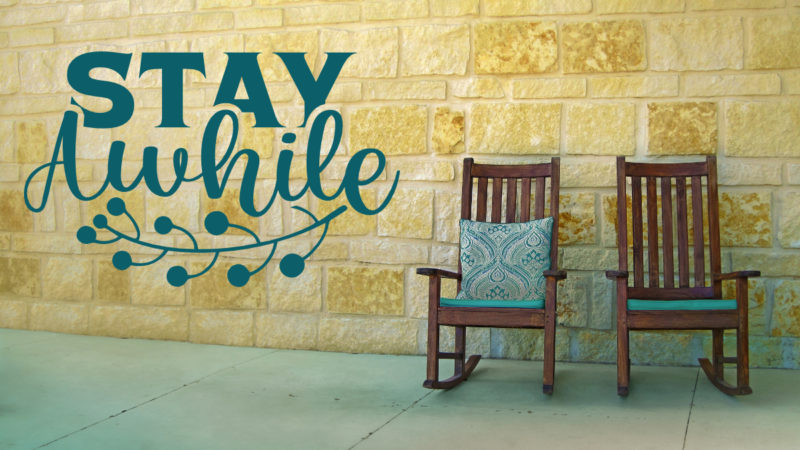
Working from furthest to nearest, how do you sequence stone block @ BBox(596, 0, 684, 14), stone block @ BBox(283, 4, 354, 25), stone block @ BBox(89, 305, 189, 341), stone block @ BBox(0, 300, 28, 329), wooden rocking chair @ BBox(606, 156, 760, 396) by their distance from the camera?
stone block @ BBox(0, 300, 28, 329) → stone block @ BBox(89, 305, 189, 341) → stone block @ BBox(283, 4, 354, 25) → stone block @ BBox(596, 0, 684, 14) → wooden rocking chair @ BBox(606, 156, 760, 396)

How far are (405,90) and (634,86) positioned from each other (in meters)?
1.10

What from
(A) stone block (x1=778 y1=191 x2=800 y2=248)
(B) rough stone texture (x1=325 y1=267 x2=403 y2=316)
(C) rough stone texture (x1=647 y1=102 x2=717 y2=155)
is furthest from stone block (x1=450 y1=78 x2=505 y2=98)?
(A) stone block (x1=778 y1=191 x2=800 y2=248)

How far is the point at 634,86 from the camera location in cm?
371

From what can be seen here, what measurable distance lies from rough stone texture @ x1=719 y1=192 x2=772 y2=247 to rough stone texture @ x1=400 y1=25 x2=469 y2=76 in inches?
55.0

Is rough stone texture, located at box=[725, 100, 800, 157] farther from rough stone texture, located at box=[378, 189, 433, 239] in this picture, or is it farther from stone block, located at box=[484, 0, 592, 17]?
rough stone texture, located at box=[378, 189, 433, 239]

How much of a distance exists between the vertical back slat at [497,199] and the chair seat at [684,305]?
77 cm

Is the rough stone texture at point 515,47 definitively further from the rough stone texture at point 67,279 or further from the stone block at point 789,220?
the rough stone texture at point 67,279

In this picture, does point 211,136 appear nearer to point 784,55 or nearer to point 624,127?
point 624,127

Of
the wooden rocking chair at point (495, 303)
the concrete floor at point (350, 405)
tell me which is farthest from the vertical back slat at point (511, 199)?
the concrete floor at point (350, 405)

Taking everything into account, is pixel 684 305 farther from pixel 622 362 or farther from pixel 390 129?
pixel 390 129

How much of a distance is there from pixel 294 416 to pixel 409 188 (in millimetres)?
1486

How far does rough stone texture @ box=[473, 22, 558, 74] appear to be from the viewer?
3.80 meters

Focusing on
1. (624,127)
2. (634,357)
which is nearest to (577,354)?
(634,357)

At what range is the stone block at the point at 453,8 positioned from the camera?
12.7 ft
